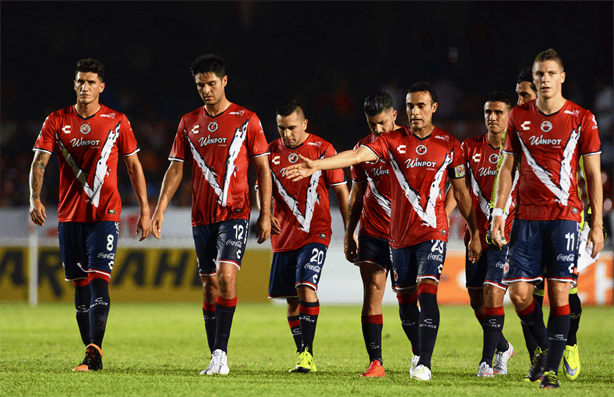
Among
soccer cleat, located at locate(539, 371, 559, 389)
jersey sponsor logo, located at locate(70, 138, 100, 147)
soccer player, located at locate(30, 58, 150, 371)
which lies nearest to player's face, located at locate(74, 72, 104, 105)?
soccer player, located at locate(30, 58, 150, 371)

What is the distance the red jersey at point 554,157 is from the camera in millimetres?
5805

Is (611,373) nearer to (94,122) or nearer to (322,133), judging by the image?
(94,122)

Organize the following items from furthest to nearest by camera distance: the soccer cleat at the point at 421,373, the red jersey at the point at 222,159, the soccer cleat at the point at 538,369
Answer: the red jersey at the point at 222,159, the soccer cleat at the point at 538,369, the soccer cleat at the point at 421,373

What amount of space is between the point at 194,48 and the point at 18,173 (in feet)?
21.5

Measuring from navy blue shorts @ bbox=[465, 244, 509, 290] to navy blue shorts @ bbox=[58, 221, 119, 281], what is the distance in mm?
3348

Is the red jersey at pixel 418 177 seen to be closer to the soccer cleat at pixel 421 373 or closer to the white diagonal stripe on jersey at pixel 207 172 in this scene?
the soccer cleat at pixel 421 373

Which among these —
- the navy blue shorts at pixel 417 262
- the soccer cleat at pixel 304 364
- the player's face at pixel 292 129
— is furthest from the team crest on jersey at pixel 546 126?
the soccer cleat at pixel 304 364

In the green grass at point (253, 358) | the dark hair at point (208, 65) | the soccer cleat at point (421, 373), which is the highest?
the dark hair at point (208, 65)

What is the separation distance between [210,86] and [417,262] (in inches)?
93.6

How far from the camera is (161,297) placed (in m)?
16.5

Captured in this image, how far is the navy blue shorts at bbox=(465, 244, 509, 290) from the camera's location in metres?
6.89

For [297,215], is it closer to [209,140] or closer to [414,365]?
[209,140]

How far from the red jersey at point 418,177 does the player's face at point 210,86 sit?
1485mm

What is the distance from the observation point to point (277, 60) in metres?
22.9
